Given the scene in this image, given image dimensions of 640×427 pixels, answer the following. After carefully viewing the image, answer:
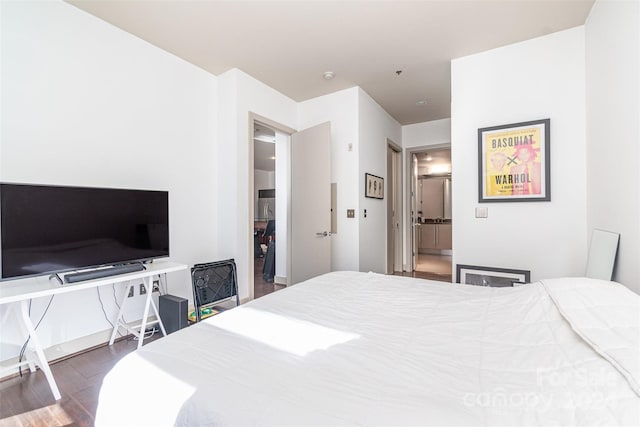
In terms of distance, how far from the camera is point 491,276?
2.78 metres

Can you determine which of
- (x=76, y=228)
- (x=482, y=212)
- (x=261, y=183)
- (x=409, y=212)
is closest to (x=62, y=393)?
(x=76, y=228)

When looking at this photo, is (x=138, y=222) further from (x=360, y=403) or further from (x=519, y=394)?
(x=519, y=394)

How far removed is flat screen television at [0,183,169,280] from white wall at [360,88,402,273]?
2.24 meters

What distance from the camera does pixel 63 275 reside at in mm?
1976

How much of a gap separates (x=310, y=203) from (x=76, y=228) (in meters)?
2.40

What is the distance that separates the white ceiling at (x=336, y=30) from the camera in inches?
87.2

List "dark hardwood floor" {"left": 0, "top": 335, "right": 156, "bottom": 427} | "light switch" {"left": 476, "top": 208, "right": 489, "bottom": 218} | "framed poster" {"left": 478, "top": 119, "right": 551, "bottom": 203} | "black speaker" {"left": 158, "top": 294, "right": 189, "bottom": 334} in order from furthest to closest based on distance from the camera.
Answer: "light switch" {"left": 476, "top": 208, "right": 489, "bottom": 218} → "framed poster" {"left": 478, "top": 119, "right": 551, "bottom": 203} → "black speaker" {"left": 158, "top": 294, "right": 189, "bottom": 334} → "dark hardwood floor" {"left": 0, "top": 335, "right": 156, "bottom": 427}

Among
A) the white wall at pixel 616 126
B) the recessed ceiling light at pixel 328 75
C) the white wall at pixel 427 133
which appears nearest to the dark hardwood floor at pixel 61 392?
the white wall at pixel 616 126

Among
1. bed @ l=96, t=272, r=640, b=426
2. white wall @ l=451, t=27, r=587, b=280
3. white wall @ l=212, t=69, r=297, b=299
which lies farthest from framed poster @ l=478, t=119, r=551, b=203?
white wall @ l=212, t=69, r=297, b=299

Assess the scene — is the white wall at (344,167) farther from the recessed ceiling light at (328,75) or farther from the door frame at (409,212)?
the door frame at (409,212)

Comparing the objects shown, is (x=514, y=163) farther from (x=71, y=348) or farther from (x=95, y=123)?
(x=71, y=348)

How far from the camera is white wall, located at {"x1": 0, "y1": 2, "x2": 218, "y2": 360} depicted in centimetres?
200

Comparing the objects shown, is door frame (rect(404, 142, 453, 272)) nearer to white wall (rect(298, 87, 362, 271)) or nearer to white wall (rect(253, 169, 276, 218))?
white wall (rect(298, 87, 362, 271))

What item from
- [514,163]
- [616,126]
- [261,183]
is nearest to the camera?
[616,126]
